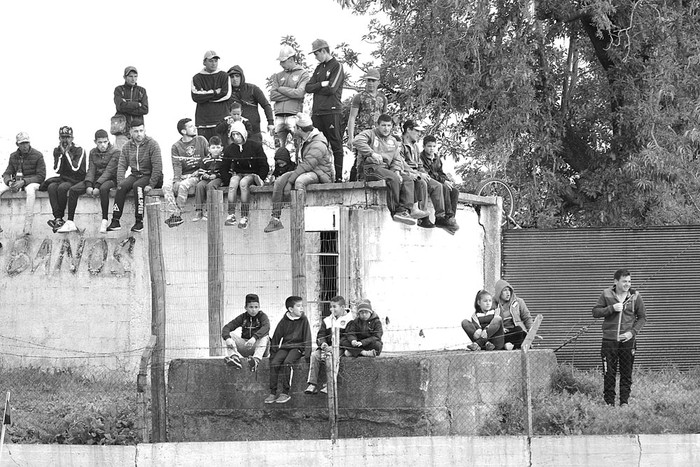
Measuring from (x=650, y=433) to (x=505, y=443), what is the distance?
159cm

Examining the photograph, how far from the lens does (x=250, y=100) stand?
64.4 feet

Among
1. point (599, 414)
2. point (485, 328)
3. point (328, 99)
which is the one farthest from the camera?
point (328, 99)

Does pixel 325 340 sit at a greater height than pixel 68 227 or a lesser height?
lesser

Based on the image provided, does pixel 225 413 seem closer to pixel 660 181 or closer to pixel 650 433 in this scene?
pixel 650 433

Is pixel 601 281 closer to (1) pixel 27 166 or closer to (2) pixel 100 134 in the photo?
(2) pixel 100 134

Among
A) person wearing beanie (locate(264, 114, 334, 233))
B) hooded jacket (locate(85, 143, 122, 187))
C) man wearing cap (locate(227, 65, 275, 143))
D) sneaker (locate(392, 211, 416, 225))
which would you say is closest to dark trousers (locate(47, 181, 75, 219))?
hooded jacket (locate(85, 143, 122, 187))

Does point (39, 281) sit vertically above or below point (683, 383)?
above

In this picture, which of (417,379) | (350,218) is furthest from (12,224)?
(417,379)

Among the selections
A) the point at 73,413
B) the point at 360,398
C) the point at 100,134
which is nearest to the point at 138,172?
the point at 100,134

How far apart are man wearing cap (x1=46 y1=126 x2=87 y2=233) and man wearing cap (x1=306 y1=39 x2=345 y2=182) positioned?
353 centimetres

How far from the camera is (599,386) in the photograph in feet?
53.7

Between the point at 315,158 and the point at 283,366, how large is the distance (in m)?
3.28

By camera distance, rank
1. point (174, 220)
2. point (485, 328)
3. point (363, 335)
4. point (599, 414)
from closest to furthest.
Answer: point (599, 414)
point (363, 335)
point (485, 328)
point (174, 220)

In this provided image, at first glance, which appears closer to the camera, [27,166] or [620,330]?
[620,330]
